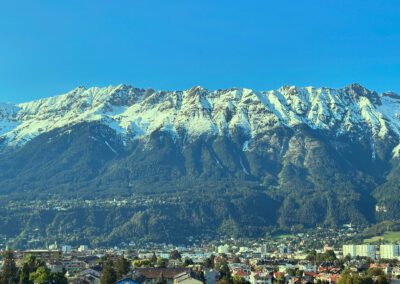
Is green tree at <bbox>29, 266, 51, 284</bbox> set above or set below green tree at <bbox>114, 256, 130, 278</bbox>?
below

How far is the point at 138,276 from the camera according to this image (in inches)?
4532

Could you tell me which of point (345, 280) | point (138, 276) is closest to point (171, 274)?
point (138, 276)

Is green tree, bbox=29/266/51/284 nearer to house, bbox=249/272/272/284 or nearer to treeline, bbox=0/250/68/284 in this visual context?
treeline, bbox=0/250/68/284

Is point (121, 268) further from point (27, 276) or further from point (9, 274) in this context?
point (9, 274)

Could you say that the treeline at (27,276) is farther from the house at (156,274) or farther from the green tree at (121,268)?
the house at (156,274)

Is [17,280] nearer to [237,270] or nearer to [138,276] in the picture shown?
[138,276]

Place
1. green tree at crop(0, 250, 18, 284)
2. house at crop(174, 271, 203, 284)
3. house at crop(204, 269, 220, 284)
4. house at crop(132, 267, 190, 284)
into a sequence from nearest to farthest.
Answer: green tree at crop(0, 250, 18, 284), house at crop(174, 271, 203, 284), house at crop(132, 267, 190, 284), house at crop(204, 269, 220, 284)

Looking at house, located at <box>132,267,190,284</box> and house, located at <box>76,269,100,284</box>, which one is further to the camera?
house, located at <box>76,269,100,284</box>

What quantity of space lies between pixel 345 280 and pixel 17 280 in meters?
45.8

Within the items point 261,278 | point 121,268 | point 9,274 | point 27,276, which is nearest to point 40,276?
point 27,276

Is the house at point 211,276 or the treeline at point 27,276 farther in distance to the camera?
the house at point 211,276

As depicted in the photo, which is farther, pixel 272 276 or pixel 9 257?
pixel 272 276

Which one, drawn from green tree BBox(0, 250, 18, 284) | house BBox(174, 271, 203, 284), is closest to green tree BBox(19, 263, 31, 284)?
green tree BBox(0, 250, 18, 284)

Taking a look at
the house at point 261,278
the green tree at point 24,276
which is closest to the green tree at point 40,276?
the green tree at point 24,276
